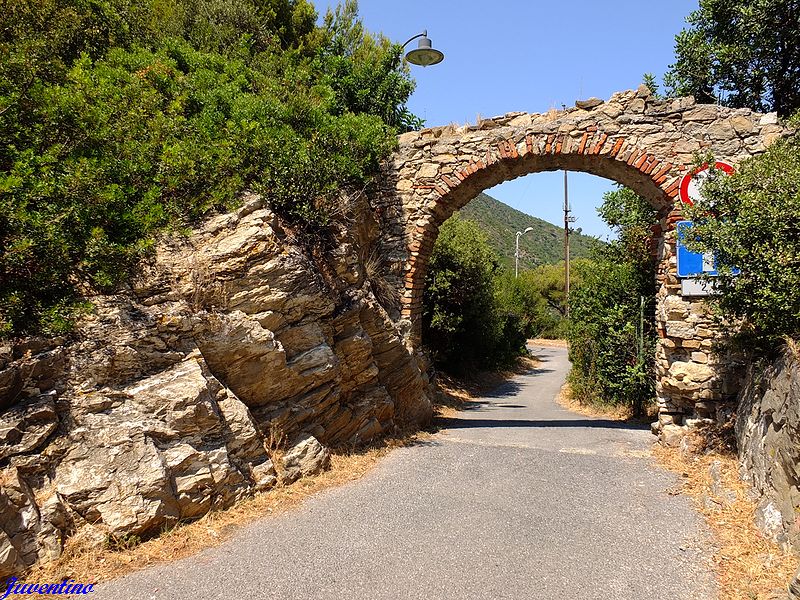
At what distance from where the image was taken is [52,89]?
4.90 meters

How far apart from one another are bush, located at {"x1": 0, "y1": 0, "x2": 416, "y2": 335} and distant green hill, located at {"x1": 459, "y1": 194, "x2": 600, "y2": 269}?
5008 cm

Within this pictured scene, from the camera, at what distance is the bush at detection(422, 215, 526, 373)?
1233cm

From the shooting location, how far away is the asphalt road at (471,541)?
317 cm

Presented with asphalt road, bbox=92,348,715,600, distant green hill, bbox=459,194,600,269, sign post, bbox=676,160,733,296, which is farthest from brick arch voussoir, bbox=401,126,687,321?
distant green hill, bbox=459,194,600,269

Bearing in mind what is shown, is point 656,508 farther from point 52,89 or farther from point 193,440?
point 52,89

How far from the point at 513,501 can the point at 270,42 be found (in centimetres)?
1079

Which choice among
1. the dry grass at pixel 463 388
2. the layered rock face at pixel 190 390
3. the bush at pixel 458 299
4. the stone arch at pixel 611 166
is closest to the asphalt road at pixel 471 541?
the layered rock face at pixel 190 390

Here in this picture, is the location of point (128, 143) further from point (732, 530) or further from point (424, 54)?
point (732, 530)

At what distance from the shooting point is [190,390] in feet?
13.3

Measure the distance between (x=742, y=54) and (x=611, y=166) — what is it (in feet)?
16.9

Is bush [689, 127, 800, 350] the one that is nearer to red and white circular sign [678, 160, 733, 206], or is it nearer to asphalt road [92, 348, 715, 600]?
red and white circular sign [678, 160, 733, 206]

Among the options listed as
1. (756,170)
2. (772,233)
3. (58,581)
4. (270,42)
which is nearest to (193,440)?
(58,581)

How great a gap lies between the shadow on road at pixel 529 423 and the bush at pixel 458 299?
3.59 metres

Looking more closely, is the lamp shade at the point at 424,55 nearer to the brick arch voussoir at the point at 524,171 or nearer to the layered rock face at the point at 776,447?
the brick arch voussoir at the point at 524,171
